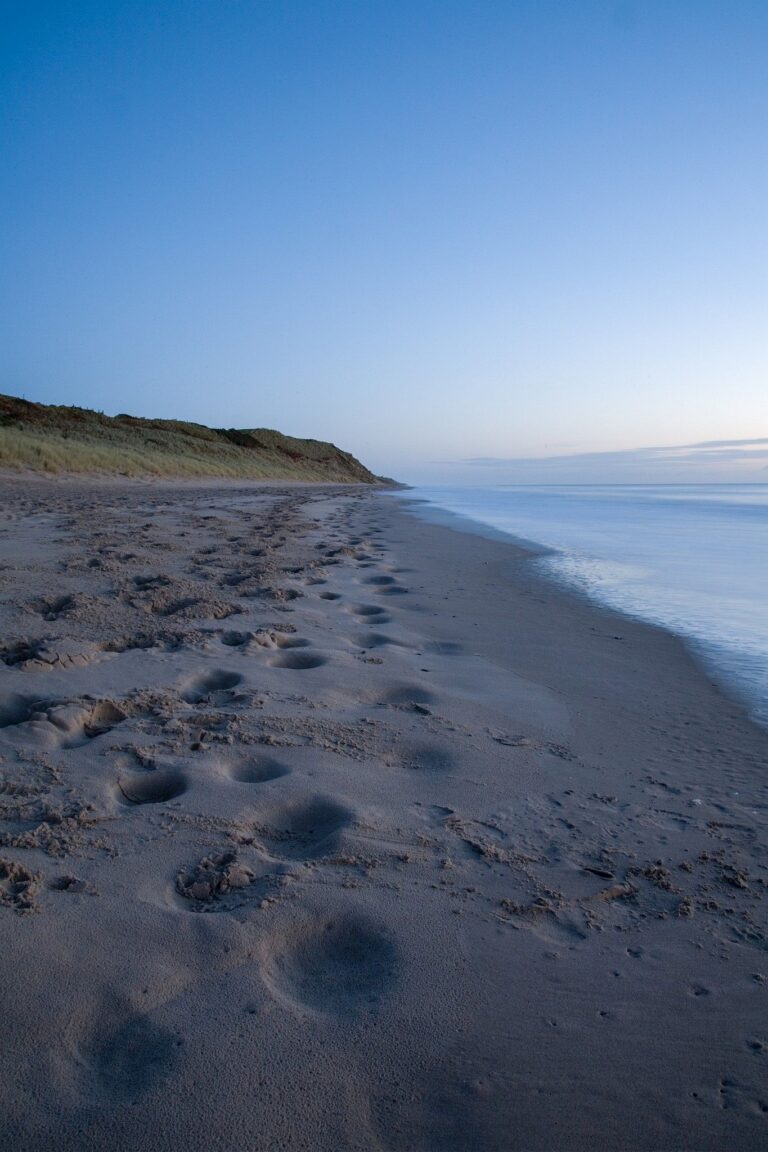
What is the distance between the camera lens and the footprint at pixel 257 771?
7.45 ft

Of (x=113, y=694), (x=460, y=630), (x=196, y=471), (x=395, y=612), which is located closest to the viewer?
(x=113, y=694)

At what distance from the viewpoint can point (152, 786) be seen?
215cm

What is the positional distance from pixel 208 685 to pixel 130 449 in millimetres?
26069

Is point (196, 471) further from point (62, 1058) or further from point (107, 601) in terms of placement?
point (62, 1058)

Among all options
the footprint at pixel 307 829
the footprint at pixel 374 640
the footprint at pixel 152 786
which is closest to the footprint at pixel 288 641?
the footprint at pixel 374 640

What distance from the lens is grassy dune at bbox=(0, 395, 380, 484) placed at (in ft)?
63.3

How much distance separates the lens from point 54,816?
6.16ft

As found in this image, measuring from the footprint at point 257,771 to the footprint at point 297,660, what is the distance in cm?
104

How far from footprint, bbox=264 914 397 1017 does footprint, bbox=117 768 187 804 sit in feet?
2.37

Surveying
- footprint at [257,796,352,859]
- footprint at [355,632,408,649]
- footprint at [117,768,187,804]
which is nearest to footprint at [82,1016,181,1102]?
footprint at [257,796,352,859]

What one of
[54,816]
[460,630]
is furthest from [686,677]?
[54,816]

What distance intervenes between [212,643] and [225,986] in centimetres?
229

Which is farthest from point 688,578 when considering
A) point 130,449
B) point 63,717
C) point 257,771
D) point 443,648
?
point 130,449

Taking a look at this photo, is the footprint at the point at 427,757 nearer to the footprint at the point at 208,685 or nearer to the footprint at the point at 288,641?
the footprint at the point at 208,685
